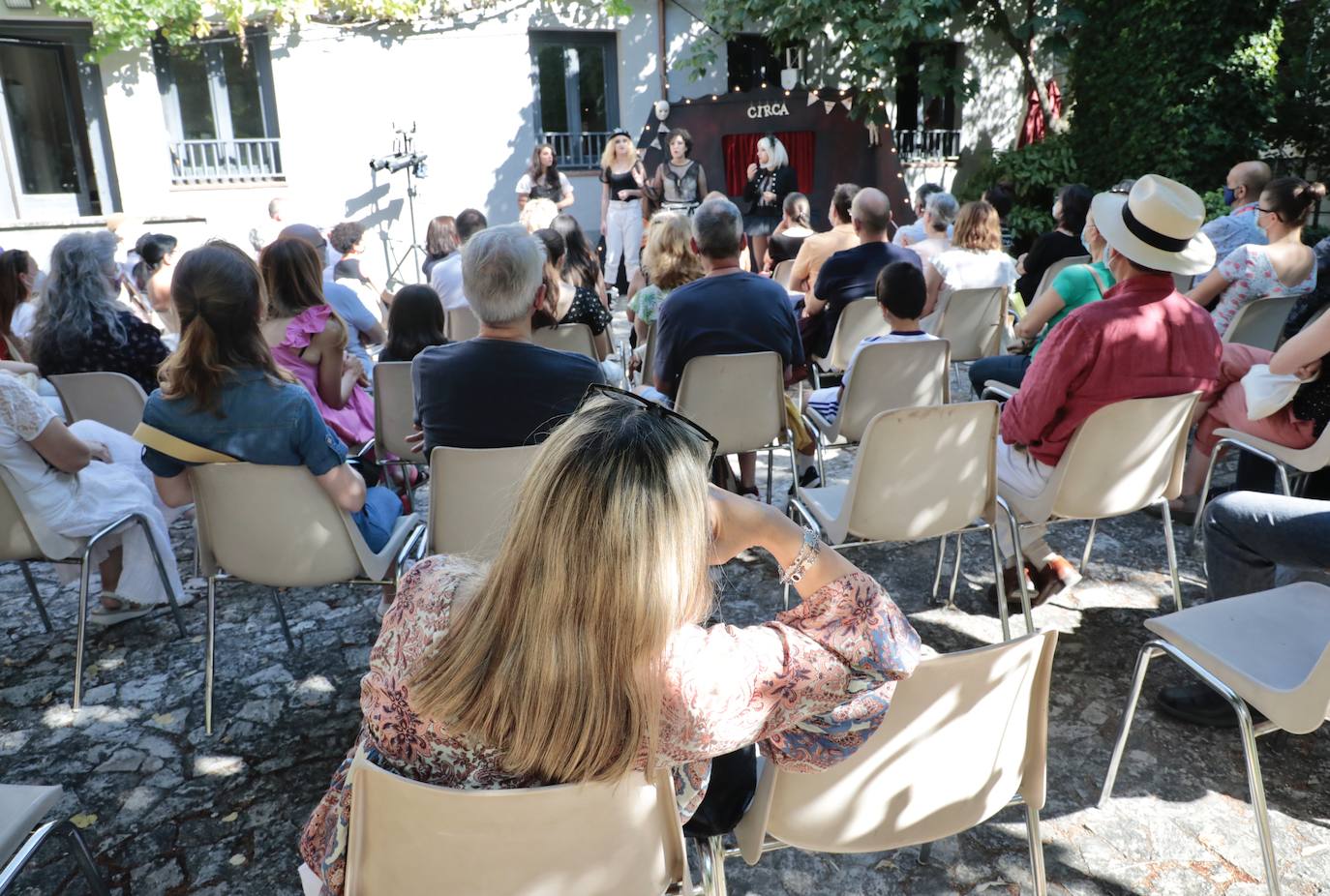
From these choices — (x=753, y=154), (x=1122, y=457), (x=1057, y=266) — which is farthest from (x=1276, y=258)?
(x=753, y=154)

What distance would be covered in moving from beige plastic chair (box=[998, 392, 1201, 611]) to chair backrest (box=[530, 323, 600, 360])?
2140mm

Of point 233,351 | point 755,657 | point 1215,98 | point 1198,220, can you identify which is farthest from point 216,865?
point 1215,98

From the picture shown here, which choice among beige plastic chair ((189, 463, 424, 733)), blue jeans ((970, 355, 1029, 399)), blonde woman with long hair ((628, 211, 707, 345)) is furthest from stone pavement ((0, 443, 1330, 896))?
blonde woman with long hair ((628, 211, 707, 345))

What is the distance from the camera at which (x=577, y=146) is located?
1216 centimetres

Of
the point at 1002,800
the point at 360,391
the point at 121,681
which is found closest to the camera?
the point at 1002,800

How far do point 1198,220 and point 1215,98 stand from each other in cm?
845

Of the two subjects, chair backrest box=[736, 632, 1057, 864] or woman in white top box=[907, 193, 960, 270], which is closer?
chair backrest box=[736, 632, 1057, 864]

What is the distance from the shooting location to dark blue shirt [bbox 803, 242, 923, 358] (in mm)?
4812

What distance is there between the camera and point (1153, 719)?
260 centimetres

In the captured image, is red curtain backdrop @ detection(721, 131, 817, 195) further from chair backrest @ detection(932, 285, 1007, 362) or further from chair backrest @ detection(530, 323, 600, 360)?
chair backrest @ detection(530, 323, 600, 360)

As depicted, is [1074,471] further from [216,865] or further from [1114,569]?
[216,865]

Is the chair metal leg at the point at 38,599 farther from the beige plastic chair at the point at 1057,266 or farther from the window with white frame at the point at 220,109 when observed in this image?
Answer: the window with white frame at the point at 220,109

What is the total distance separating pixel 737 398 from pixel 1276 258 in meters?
2.70

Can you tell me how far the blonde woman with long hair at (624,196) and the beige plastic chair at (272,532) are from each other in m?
6.97
